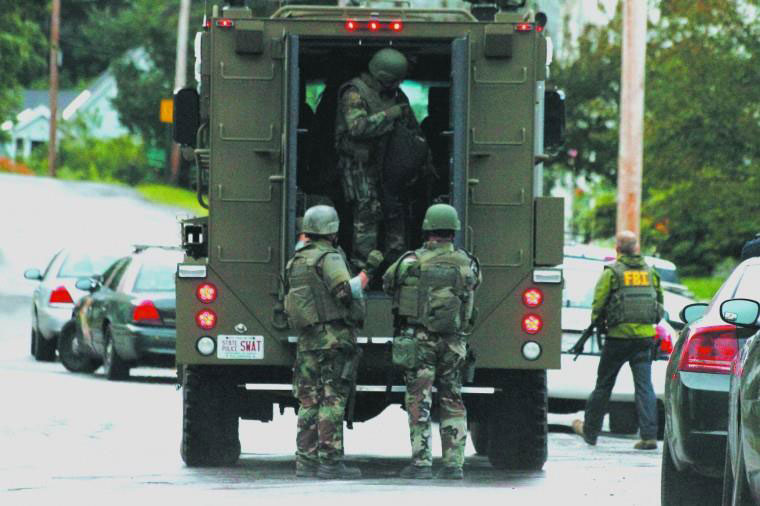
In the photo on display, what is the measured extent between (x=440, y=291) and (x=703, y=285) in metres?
28.3

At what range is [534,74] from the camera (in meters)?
12.7

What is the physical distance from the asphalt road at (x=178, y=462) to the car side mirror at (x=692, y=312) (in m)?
1.38

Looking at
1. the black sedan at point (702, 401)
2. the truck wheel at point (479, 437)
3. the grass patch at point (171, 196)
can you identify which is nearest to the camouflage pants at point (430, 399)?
the truck wheel at point (479, 437)

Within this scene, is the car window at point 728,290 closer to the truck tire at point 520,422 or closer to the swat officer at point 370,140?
the truck tire at point 520,422

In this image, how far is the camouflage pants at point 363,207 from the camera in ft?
43.3

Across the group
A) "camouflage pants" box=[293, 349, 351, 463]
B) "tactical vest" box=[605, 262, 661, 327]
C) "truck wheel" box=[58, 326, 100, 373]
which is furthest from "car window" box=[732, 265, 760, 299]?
"truck wheel" box=[58, 326, 100, 373]

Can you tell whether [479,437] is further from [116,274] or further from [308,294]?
[116,274]

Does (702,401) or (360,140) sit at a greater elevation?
(360,140)

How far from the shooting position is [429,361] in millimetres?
12453

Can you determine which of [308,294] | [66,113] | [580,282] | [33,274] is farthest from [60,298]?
[66,113]

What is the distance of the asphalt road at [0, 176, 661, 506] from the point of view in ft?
37.2

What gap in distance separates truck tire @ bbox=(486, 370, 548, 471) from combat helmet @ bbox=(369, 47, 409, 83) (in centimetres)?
200

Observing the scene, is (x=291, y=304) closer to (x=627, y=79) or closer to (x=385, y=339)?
(x=385, y=339)

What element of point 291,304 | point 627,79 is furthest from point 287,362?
point 627,79
